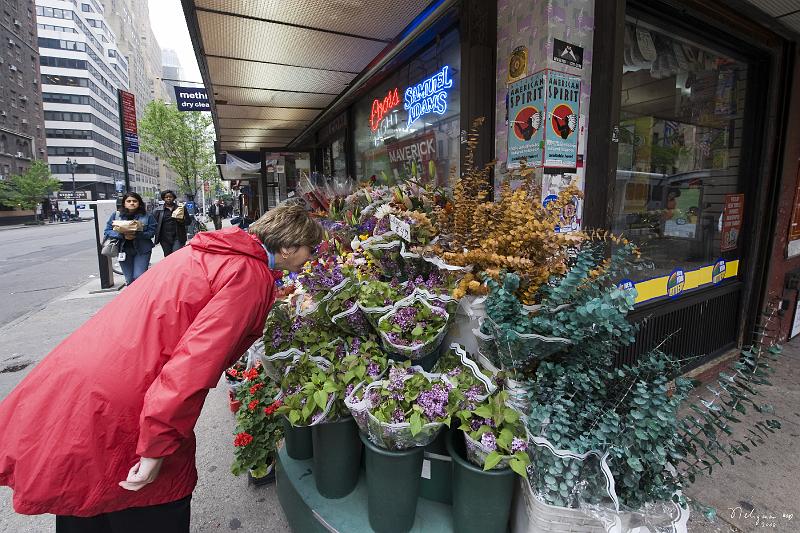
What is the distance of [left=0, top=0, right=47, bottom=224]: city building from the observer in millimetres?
42812

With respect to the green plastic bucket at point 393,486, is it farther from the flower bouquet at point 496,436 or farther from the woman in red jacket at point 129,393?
the woman in red jacket at point 129,393

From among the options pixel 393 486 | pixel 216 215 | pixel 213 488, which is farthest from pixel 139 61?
pixel 393 486

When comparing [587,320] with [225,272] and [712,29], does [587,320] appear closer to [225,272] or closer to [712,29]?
[225,272]

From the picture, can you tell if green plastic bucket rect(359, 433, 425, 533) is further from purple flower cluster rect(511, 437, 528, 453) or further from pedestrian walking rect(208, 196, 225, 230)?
pedestrian walking rect(208, 196, 225, 230)

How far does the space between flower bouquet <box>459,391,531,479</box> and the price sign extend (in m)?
0.93

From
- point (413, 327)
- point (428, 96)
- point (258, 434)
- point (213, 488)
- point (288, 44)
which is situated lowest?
point (213, 488)

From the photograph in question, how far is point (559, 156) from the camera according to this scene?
8.91ft

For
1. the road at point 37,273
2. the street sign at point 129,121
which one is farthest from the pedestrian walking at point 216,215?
the street sign at point 129,121

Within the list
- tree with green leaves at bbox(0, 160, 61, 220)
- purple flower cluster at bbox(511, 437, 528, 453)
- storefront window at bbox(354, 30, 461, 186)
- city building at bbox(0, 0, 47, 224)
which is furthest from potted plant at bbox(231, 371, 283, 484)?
city building at bbox(0, 0, 47, 224)

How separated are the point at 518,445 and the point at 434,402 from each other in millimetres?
362

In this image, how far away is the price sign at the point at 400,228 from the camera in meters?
2.15

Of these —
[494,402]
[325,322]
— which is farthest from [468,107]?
[494,402]

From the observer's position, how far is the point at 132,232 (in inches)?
248

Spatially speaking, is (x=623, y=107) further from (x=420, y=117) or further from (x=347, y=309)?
(x=347, y=309)
